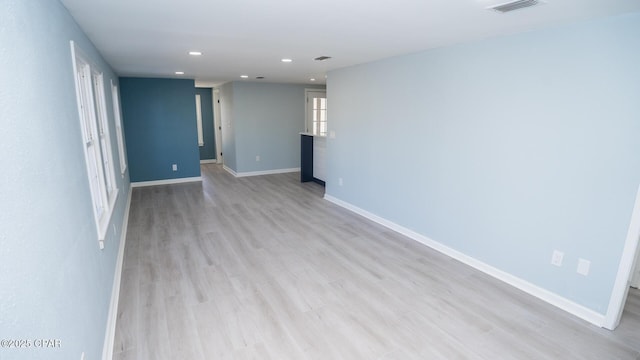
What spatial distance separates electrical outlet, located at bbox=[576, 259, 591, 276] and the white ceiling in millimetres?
1788

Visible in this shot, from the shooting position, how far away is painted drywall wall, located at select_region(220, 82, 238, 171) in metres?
7.73

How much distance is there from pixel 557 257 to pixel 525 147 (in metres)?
0.95

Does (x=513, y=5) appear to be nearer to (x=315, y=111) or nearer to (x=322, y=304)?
(x=322, y=304)

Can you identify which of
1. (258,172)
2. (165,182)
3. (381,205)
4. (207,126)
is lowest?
→ (165,182)

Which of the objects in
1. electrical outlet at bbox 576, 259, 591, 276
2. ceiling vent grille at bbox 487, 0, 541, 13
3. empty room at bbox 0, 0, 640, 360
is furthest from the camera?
electrical outlet at bbox 576, 259, 591, 276

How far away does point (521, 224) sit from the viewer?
290 centimetres

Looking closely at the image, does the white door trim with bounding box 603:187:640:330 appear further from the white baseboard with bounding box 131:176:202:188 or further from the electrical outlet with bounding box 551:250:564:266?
the white baseboard with bounding box 131:176:202:188

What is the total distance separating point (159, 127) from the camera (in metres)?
6.87

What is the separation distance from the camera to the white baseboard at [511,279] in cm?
251

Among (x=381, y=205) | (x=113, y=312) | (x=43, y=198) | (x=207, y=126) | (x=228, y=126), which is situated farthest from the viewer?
(x=207, y=126)

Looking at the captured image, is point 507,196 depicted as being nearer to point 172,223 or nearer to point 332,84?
point 332,84

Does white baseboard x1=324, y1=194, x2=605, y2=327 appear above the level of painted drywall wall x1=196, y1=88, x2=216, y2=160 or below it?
below

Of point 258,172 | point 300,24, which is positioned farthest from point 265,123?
point 300,24

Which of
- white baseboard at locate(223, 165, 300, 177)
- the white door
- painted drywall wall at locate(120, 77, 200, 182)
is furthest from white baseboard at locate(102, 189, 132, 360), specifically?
the white door
